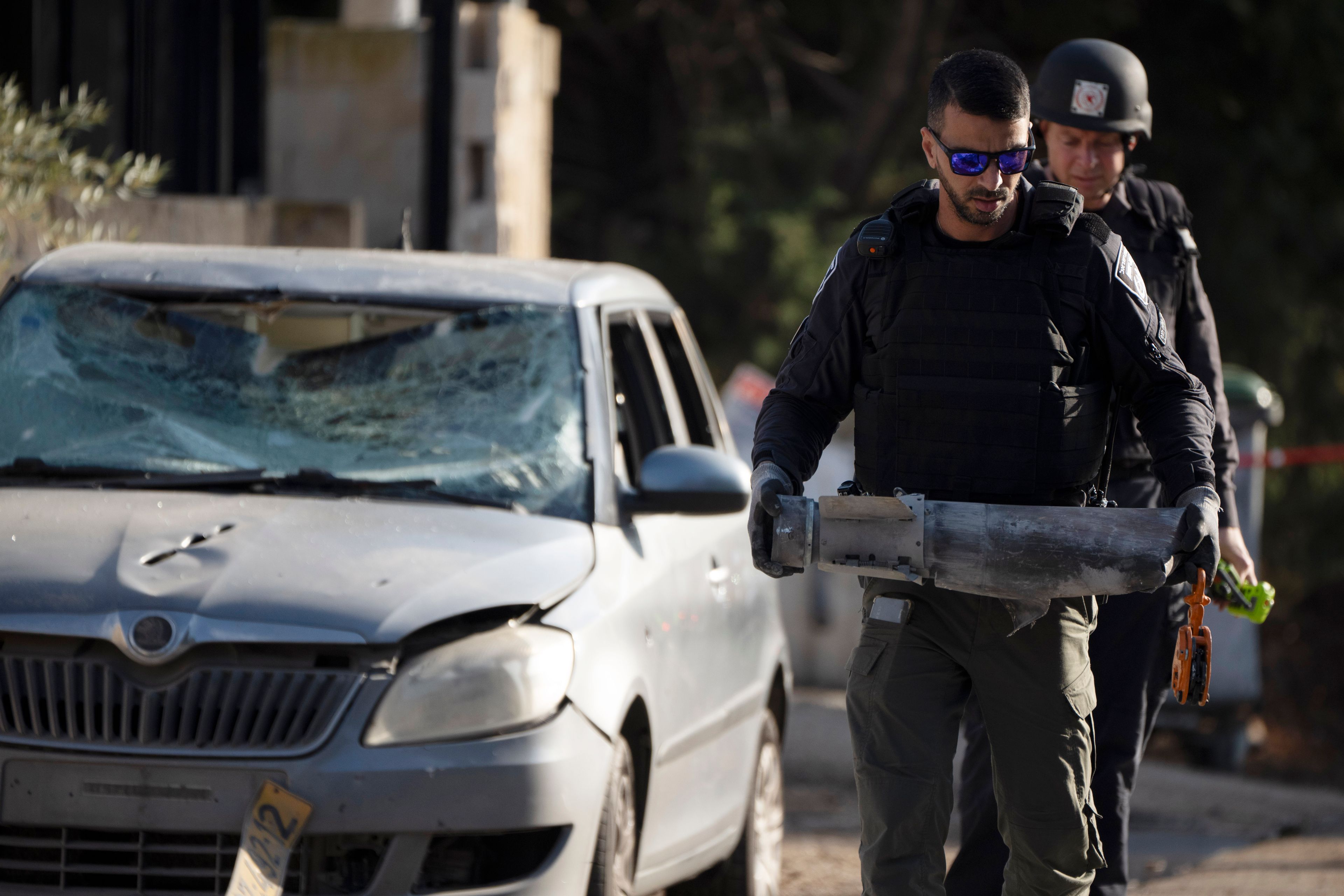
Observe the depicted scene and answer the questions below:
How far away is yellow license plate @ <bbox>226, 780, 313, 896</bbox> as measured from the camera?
3207mm

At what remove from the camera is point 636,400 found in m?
5.03

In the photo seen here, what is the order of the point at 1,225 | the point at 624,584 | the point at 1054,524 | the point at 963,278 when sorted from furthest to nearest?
the point at 1,225
the point at 624,584
the point at 963,278
the point at 1054,524

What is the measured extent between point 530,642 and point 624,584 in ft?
1.48

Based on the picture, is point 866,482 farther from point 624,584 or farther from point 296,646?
point 296,646

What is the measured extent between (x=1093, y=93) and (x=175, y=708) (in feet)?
8.86

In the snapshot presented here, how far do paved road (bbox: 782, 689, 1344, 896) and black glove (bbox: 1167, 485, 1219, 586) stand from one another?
9.26 ft

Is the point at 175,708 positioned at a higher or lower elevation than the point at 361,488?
lower

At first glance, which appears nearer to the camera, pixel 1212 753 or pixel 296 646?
pixel 296 646

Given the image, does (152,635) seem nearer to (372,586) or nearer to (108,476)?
(372,586)

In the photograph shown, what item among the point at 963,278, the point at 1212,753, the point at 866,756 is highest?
the point at 963,278

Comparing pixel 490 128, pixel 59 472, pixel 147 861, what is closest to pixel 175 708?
pixel 147 861

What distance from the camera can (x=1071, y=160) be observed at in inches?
177

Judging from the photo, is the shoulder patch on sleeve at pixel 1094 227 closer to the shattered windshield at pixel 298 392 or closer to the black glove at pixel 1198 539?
the black glove at pixel 1198 539

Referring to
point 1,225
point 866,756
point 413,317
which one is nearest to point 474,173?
point 1,225
